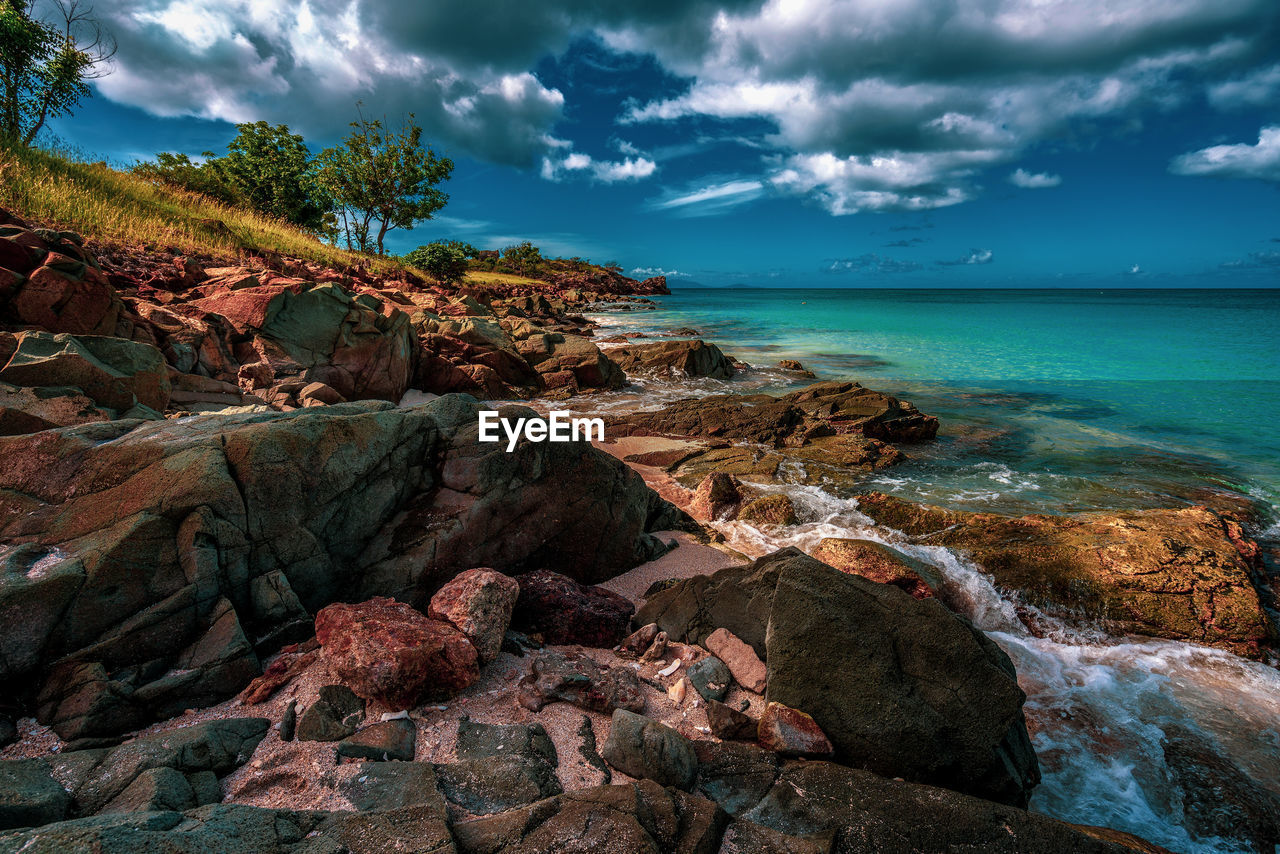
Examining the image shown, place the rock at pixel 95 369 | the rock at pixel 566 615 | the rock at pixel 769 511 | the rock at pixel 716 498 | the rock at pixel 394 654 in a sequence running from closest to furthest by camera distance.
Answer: the rock at pixel 394 654 → the rock at pixel 566 615 → the rock at pixel 95 369 → the rock at pixel 769 511 → the rock at pixel 716 498

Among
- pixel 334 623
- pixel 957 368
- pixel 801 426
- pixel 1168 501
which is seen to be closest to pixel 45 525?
pixel 334 623

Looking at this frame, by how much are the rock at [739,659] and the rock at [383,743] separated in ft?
9.45

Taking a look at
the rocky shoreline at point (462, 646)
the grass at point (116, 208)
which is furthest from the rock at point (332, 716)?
the grass at point (116, 208)

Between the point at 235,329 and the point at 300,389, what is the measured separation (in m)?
3.34

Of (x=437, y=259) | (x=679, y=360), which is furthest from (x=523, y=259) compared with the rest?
(x=679, y=360)

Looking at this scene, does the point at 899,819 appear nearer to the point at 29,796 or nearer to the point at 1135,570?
the point at 29,796

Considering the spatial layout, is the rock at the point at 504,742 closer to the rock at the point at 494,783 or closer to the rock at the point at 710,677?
the rock at the point at 494,783

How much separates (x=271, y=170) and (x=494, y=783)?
179 ft

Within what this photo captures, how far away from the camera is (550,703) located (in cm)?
457

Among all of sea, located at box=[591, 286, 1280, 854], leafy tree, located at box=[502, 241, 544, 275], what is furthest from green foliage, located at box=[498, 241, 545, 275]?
sea, located at box=[591, 286, 1280, 854]

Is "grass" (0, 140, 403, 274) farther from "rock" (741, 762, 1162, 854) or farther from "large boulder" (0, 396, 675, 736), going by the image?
"rock" (741, 762, 1162, 854)

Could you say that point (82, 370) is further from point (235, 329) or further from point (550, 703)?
point (550, 703)

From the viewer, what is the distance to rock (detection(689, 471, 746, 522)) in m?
10.5

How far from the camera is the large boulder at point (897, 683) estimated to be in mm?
4289
